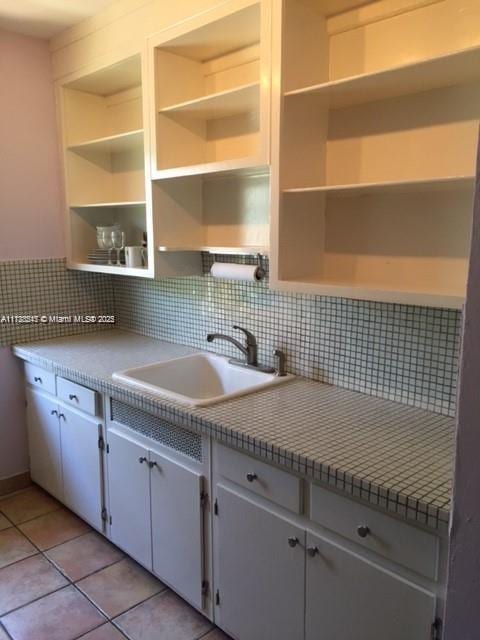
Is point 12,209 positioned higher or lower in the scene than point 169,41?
lower

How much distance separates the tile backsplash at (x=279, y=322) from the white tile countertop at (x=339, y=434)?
9 cm

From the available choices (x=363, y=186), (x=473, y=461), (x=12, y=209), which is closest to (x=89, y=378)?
(x=12, y=209)

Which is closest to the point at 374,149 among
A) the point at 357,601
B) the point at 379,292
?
the point at 379,292

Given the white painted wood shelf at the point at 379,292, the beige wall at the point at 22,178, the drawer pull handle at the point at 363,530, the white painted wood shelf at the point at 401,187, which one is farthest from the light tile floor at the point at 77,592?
the white painted wood shelf at the point at 401,187

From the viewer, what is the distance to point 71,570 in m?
2.34

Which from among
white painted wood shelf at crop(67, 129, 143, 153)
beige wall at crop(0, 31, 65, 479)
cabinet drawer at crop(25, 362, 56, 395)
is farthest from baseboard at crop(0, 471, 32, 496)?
white painted wood shelf at crop(67, 129, 143, 153)

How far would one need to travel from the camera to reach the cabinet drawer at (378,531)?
1.25m

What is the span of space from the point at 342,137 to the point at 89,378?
1.46 m

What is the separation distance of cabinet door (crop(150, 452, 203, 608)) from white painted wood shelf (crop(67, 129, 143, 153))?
1.52 m

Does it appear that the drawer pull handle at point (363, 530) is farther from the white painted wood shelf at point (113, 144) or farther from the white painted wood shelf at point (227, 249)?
the white painted wood shelf at point (113, 144)

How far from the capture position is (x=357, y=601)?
1411 millimetres

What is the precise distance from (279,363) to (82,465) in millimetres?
1118

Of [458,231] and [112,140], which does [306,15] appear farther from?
[112,140]

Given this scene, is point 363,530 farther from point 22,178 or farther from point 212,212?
point 22,178
